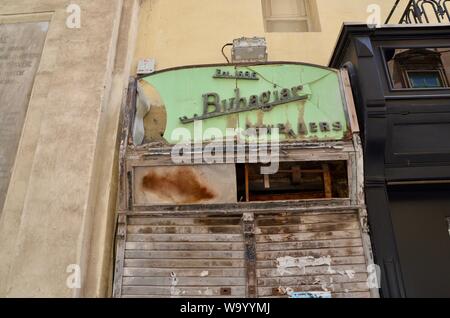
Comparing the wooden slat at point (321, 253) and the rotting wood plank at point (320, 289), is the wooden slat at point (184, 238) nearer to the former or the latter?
the wooden slat at point (321, 253)

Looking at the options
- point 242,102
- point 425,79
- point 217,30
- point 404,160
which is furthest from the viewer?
point 217,30

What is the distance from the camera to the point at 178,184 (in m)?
4.96

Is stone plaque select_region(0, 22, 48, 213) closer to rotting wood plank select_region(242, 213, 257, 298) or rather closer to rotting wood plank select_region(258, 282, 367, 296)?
rotting wood plank select_region(242, 213, 257, 298)

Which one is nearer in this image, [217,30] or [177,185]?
[177,185]

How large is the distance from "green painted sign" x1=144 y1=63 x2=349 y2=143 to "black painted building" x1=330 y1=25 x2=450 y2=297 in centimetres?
42

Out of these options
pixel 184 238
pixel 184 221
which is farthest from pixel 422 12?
pixel 184 238

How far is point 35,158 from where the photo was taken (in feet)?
16.5

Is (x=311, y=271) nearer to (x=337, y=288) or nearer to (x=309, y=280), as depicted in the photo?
(x=309, y=280)

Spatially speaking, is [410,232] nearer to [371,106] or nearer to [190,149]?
[371,106]

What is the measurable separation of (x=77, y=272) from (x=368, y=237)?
3367 mm

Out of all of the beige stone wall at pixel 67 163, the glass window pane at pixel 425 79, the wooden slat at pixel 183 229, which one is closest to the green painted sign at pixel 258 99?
the beige stone wall at pixel 67 163

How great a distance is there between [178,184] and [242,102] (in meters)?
1.39

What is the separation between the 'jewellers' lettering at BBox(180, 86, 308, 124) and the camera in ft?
17.1

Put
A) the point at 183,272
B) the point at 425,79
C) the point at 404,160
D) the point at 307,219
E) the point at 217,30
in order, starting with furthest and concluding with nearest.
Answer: the point at 217,30 → the point at 425,79 → the point at 404,160 → the point at 307,219 → the point at 183,272
